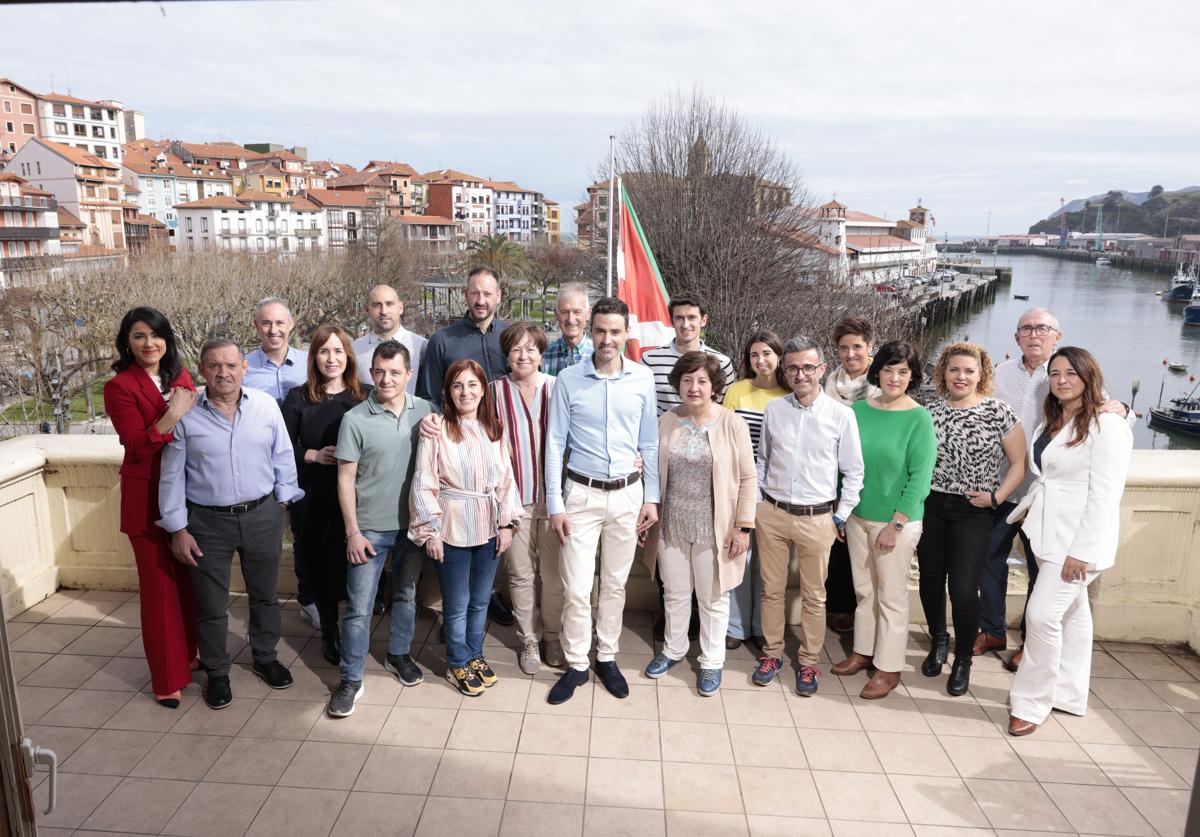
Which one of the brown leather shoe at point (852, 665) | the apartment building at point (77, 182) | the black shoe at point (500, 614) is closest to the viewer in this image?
the brown leather shoe at point (852, 665)

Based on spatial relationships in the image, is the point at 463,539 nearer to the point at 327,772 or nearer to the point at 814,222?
the point at 327,772

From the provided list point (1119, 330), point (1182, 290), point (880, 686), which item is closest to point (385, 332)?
point (880, 686)

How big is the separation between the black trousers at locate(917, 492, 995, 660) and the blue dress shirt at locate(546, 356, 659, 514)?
1414 millimetres

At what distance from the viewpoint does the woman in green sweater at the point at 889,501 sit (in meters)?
3.76

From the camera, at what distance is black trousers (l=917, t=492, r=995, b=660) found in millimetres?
3865

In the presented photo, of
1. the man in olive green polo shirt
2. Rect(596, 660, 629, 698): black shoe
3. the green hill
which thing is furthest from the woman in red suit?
the green hill

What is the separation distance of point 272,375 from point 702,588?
8.28 feet

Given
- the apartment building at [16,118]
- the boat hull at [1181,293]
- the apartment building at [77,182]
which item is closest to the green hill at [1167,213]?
the boat hull at [1181,293]

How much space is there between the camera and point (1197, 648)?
441cm

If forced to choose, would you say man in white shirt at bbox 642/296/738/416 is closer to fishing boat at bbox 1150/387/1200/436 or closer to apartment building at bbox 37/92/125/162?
fishing boat at bbox 1150/387/1200/436

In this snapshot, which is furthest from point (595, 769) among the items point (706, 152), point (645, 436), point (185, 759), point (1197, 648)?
point (706, 152)

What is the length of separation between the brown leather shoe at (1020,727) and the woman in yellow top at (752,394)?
124 centimetres

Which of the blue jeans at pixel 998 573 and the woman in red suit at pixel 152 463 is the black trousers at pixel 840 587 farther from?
the woman in red suit at pixel 152 463

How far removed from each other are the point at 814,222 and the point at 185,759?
79.0 feet
